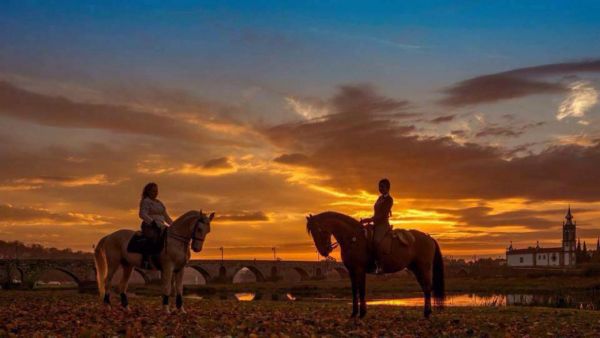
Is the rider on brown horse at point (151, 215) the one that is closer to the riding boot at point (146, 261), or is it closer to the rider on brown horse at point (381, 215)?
the riding boot at point (146, 261)

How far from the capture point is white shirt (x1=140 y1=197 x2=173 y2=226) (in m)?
18.8

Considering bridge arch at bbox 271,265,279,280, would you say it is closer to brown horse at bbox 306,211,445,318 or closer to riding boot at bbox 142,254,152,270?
riding boot at bbox 142,254,152,270

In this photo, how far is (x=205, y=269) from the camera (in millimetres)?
120062

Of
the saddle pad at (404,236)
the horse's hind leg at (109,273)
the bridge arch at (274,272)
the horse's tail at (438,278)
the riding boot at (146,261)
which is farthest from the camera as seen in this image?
the bridge arch at (274,272)

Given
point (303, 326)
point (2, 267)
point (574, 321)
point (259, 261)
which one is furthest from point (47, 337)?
point (259, 261)

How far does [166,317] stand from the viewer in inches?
659

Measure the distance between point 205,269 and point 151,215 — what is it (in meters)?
104

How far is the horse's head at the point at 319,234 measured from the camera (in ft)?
58.0

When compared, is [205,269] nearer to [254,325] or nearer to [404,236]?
[404,236]

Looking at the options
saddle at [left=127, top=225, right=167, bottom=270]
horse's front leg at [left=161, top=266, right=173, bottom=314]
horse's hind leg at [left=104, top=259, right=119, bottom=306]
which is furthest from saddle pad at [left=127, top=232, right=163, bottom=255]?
horse's hind leg at [left=104, top=259, right=119, bottom=306]

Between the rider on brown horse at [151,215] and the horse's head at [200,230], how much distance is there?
1016 millimetres

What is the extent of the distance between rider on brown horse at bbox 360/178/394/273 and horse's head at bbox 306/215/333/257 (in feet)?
3.61

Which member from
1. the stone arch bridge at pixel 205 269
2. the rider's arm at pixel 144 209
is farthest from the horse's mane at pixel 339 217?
the stone arch bridge at pixel 205 269

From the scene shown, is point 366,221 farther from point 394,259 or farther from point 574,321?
point 574,321
